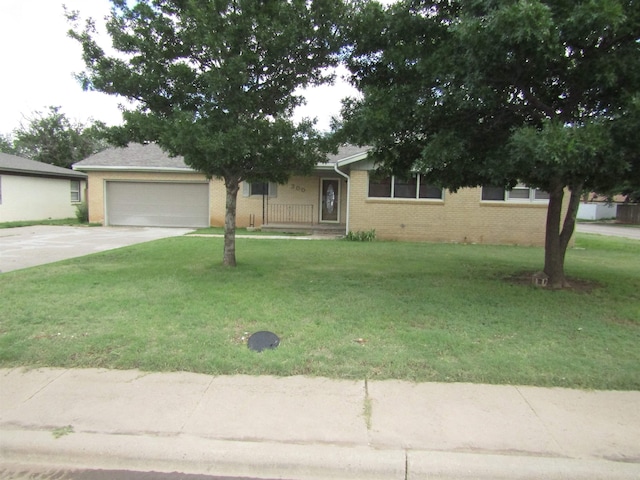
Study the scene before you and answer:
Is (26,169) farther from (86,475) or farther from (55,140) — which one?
(86,475)

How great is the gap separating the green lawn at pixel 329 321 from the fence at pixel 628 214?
3486 centimetres

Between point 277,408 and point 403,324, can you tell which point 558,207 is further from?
point 277,408

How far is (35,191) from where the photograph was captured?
22.2 metres

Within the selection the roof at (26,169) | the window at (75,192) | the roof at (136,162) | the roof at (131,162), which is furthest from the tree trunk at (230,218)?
the window at (75,192)

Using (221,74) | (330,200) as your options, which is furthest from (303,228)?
(221,74)

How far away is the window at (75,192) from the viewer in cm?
2550

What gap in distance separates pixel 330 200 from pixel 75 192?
16695 millimetres

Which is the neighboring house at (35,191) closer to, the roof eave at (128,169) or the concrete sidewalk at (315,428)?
the roof eave at (128,169)

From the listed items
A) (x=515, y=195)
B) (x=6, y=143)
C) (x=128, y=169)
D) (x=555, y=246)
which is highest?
(x=6, y=143)

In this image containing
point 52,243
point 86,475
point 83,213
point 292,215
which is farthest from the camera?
point 83,213

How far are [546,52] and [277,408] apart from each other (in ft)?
15.4

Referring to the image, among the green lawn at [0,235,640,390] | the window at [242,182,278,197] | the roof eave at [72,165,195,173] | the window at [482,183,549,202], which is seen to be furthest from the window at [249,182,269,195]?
the green lawn at [0,235,640,390]

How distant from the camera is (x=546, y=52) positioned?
477 cm

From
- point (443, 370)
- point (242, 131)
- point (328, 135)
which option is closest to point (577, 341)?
point (443, 370)
